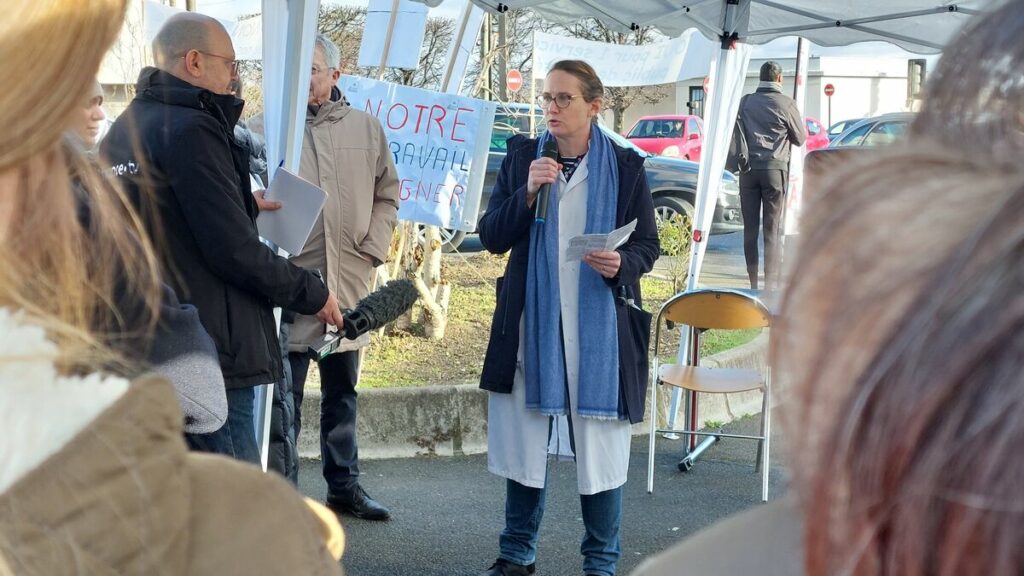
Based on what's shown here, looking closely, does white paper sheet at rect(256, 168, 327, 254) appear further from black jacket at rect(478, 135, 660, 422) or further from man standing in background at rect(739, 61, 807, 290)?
man standing in background at rect(739, 61, 807, 290)

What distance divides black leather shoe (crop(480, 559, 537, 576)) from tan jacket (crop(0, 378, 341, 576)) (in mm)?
3182

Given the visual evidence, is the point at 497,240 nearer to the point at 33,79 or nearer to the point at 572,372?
→ the point at 572,372

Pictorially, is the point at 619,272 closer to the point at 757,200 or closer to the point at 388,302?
the point at 388,302

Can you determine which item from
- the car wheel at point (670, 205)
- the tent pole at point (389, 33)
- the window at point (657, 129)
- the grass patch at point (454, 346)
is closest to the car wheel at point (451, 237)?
the grass patch at point (454, 346)

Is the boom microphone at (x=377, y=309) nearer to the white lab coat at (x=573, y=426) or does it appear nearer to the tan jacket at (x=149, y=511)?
the white lab coat at (x=573, y=426)

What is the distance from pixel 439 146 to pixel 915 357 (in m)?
5.85

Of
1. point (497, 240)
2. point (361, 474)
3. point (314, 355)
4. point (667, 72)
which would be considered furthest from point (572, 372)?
point (667, 72)

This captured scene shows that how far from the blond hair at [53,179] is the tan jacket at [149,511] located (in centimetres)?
10

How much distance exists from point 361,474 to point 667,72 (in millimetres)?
6456

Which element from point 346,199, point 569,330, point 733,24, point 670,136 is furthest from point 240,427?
point 670,136

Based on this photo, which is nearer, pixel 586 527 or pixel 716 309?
pixel 586 527

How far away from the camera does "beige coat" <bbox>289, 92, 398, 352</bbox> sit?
15.2ft

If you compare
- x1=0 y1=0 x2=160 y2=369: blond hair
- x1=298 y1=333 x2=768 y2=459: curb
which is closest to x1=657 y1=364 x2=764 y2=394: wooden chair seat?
x1=298 y1=333 x2=768 y2=459: curb

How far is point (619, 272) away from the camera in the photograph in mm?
3918
